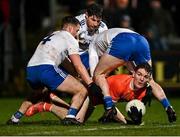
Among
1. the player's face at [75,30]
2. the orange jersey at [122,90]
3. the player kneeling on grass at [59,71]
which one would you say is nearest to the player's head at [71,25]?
the player's face at [75,30]

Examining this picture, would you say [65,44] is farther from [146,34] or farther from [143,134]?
[146,34]

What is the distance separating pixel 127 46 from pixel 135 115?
1.08m

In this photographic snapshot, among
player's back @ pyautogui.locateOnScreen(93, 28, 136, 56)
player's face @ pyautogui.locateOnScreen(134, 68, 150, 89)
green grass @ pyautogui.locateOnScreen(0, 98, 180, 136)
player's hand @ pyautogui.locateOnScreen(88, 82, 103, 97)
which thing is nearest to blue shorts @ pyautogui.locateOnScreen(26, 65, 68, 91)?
player's hand @ pyautogui.locateOnScreen(88, 82, 103, 97)

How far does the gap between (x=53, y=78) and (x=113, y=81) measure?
42.1 inches

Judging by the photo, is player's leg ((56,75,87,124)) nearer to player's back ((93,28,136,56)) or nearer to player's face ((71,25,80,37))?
player's face ((71,25,80,37))

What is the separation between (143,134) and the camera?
12328 mm

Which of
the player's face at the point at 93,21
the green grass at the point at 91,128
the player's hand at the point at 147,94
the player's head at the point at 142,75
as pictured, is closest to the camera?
the green grass at the point at 91,128

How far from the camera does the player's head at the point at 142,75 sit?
1398 cm

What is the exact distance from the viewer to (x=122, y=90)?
46.6 feet

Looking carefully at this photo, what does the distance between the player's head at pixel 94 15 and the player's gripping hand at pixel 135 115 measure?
1786 millimetres

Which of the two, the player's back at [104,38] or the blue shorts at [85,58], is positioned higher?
the player's back at [104,38]

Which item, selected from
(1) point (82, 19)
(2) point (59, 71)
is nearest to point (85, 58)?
(1) point (82, 19)

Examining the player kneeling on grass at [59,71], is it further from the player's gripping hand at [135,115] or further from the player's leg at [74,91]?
the player's gripping hand at [135,115]

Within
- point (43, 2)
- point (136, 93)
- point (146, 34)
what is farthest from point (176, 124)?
point (43, 2)
